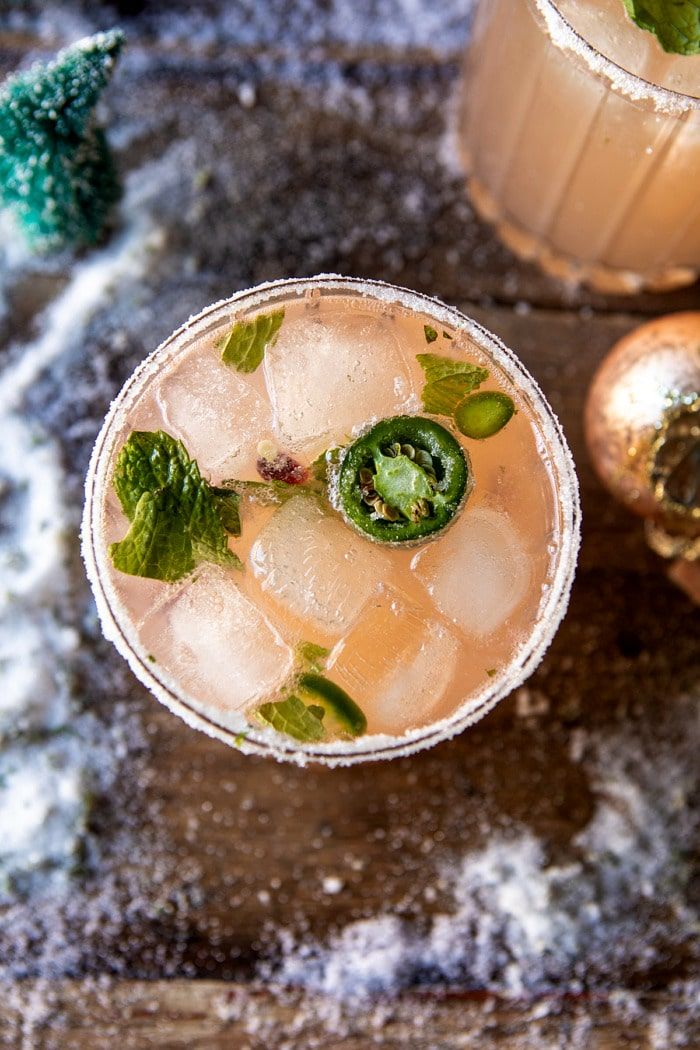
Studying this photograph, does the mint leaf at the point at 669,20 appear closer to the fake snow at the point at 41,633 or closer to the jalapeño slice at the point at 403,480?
the jalapeño slice at the point at 403,480

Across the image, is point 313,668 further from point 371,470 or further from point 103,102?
point 103,102

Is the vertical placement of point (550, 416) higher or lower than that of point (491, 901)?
higher

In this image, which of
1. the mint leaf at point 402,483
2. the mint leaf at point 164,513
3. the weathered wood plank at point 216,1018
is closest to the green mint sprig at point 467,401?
the mint leaf at point 402,483

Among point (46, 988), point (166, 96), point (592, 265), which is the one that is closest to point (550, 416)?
point (592, 265)

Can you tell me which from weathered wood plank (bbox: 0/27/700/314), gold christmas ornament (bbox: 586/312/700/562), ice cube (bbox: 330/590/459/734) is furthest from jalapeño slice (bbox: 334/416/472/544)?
weathered wood plank (bbox: 0/27/700/314)

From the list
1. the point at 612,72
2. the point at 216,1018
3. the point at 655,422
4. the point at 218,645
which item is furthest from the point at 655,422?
the point at 216,1018

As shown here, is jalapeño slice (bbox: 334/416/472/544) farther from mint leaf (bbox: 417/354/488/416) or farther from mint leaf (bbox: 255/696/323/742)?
mint leaf (bbox: 255/696/323/742)
